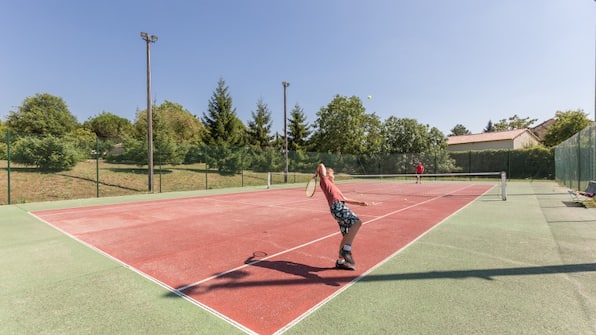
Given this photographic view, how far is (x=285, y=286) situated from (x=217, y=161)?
21.3m

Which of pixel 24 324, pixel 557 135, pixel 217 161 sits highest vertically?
pixel 557 135

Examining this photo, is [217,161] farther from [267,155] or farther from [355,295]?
[355,295]

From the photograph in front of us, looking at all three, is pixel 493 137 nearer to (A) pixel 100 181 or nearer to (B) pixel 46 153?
(A) pixel 100 181

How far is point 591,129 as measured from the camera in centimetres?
1244

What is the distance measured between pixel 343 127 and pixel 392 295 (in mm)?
37885

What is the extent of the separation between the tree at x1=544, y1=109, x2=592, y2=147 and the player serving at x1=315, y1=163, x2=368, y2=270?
5153 cm

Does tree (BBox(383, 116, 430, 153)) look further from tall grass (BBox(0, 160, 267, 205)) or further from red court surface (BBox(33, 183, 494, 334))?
red court surface (BBox(33, 183, 494, 334))

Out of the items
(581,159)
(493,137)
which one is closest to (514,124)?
(493,137)

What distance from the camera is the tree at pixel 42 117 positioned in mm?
51625

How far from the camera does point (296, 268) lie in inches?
181

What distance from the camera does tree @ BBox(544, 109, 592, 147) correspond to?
135 ft

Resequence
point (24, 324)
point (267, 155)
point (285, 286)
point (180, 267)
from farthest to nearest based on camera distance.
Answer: point (267, 155), point (180, 267), point (285, 286), point (24, 324)

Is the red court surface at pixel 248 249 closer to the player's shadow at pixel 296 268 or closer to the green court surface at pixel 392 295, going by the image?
the player's shadow at pixel 296 268

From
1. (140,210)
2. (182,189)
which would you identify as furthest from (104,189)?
(140,210)
